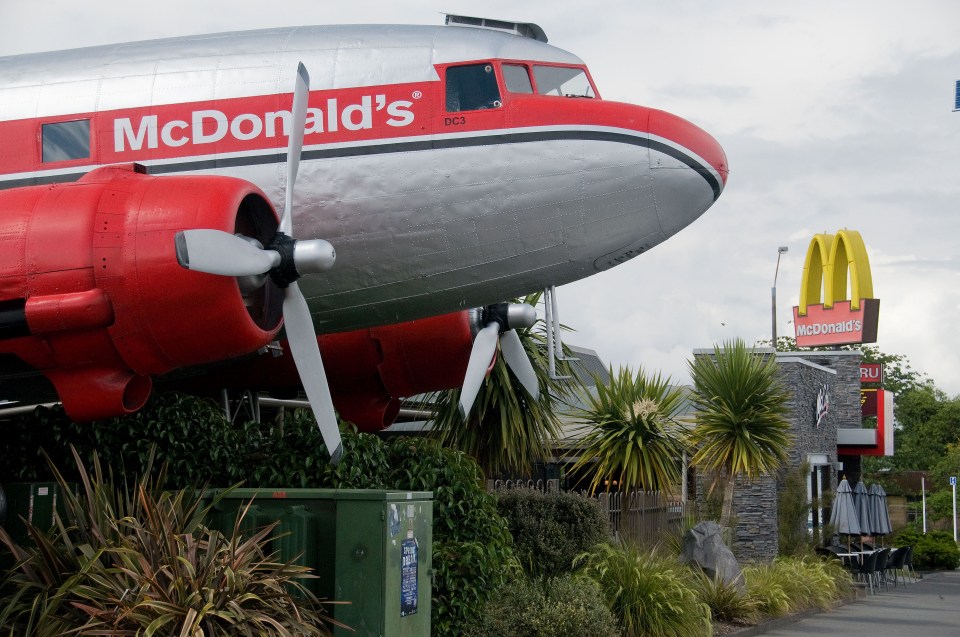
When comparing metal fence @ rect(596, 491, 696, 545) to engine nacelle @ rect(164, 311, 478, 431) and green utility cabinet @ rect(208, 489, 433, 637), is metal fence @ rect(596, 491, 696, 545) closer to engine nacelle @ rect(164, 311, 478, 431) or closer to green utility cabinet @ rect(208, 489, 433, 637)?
engine nacelle @ rect(164, 311, 478, 431)

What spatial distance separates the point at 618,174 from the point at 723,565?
363 inches

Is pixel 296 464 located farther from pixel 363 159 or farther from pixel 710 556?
pixel 710 556

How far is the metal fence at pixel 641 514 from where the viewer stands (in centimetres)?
1938

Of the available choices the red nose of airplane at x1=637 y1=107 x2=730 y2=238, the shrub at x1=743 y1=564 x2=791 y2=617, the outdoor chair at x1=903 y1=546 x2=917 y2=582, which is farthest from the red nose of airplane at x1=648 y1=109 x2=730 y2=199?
the outdoor chair at x1=903 y1=546 x2=917 y2=582

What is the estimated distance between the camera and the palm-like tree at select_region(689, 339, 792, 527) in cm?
2291

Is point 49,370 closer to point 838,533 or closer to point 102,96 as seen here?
point 102,96

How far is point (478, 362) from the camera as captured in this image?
13508mm

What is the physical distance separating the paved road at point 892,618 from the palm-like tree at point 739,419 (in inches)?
127

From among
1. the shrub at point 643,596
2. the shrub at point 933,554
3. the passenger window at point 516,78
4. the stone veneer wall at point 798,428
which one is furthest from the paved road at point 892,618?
the passenger window at point 516,78

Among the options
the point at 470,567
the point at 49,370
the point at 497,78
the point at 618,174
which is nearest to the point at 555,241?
the point at 618,174

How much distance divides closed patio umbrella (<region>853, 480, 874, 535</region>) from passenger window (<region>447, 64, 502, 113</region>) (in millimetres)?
19202

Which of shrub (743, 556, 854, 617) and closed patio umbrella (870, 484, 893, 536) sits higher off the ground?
closed patio umbrella (870, 484, 893, 536)

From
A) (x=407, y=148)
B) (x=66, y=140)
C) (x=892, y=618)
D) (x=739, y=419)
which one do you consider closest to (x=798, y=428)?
(x=739, y=419)

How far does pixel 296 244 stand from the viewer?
973 cm
